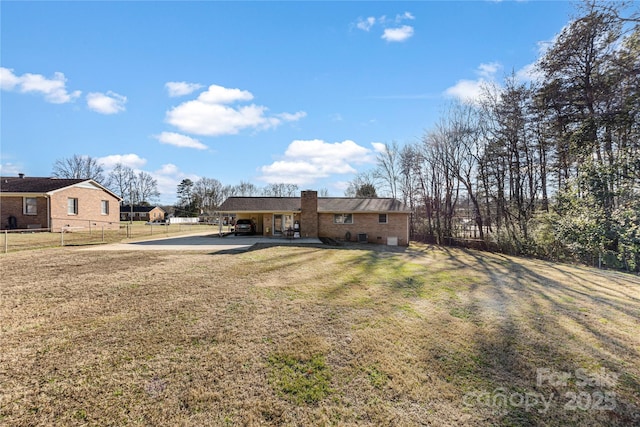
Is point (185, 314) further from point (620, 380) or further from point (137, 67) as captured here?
point (137, 67)

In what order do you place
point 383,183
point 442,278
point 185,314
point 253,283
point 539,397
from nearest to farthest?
1. point 539,397
2. point 185,314
3. point 253,283
4. point 442,278
5. point 383,183

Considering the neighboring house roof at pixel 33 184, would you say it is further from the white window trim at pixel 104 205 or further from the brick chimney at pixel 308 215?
the brick chimney at pixel 308 215

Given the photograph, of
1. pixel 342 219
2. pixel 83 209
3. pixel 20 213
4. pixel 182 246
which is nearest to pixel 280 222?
pixel 342 219

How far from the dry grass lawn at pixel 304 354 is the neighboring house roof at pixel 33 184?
658 inches

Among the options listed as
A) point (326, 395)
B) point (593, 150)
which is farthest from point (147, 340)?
point (593, 150)

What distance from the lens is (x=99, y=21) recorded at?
8.68 metres

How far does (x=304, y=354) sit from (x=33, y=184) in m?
27.1

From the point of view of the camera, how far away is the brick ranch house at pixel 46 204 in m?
18.1

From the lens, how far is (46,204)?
18.2 m

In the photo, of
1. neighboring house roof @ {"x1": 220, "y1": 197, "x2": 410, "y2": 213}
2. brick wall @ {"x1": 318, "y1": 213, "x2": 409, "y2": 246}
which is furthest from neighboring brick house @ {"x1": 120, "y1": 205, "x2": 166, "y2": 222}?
brick wall @ {"x1": 318, "y1": 213, "x2": 409, "y2": 246}

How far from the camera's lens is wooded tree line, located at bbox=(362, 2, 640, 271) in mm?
9586

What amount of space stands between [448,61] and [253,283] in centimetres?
1327

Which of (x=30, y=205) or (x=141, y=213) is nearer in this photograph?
(x=30, y=205)

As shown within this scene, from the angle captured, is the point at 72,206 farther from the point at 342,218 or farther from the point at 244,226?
the point at 342,218
